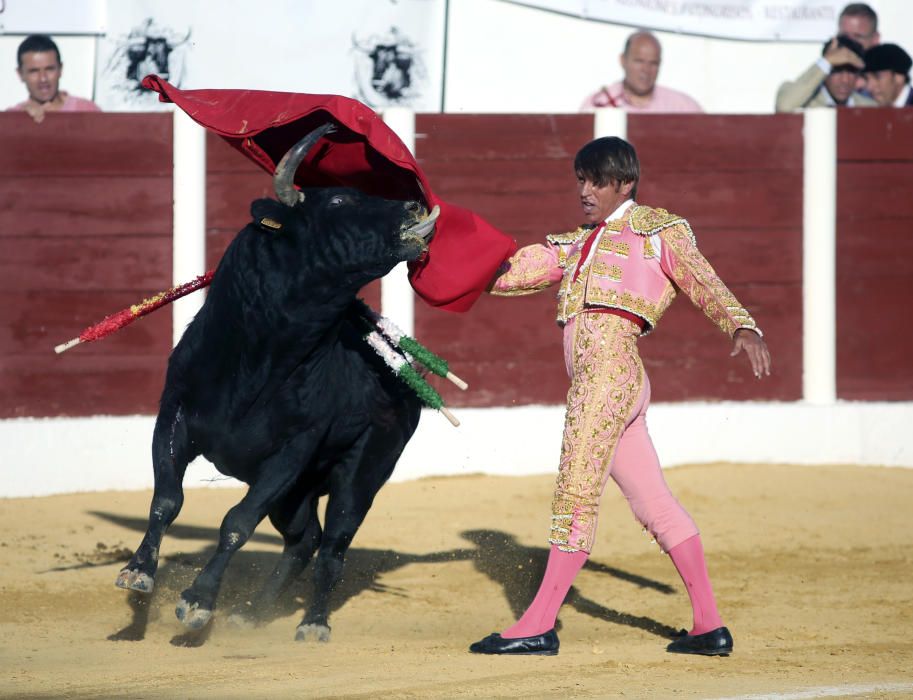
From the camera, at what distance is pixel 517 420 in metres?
7.38

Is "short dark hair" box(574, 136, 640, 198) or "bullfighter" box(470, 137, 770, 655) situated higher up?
"short dark hair" box(574, 136, 640, 198)

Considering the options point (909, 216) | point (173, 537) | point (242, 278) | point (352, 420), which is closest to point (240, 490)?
point (173, 537)

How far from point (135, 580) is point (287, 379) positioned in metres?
0.68

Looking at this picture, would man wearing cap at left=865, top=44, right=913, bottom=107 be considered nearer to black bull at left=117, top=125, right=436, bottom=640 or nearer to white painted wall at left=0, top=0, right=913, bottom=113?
white painted wall at left=0, top=0, right=913, bottom=113

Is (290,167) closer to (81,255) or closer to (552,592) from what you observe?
(552,592)

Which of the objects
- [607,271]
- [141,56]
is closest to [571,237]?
[607,271]

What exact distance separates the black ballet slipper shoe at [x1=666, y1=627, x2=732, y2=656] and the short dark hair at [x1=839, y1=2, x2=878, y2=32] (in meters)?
5.51

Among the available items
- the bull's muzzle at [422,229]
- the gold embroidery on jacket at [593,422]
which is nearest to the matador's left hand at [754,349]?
the gold embroidery on jacket at [593,422]

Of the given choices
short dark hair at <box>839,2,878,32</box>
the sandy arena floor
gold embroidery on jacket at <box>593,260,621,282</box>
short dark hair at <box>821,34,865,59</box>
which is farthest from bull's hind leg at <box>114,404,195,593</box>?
short dark hair at <box>839,2,878,32</box>

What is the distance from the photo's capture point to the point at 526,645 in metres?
4.01

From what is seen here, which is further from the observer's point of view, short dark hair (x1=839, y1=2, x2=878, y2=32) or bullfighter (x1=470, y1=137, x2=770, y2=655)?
short dark hair (x1=839, y1=2, x2=878, y2=32)

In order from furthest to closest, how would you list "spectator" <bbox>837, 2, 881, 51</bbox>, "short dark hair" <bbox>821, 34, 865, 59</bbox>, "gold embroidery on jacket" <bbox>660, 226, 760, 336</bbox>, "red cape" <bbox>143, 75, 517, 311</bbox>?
"spectator" <bbox>837, 2, 881, 51</bbox>
"short dark hair" <bbox>821, 34, 865, 59</bbox>
"red cape" <bbox>143, 75, 517, 311</bbox>
"gold embroidery on jacket" <bbox>660, 226, 760, 336</bbox>

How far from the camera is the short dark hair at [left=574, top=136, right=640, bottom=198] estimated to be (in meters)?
4.04

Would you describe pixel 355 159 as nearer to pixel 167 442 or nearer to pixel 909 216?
pixel 167 442
